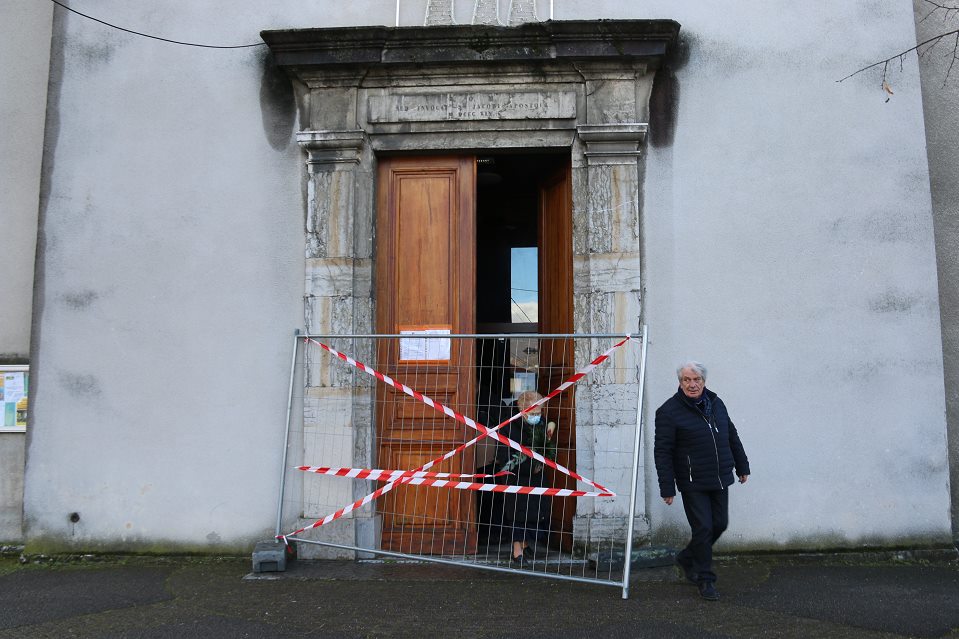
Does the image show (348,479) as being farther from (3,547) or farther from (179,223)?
(3,547)

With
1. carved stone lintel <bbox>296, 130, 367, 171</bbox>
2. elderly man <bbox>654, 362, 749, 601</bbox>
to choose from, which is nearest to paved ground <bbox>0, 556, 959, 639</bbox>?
elderly man <bbox>654, 362, 749, 601</bbox>

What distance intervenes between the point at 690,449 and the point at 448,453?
64.2 inches

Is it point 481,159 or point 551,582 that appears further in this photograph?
point 481,159

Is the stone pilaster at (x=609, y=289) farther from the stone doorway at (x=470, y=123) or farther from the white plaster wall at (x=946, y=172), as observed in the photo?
the white plaster wall at (x=946, y=172)

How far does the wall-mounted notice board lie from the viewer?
630 cm

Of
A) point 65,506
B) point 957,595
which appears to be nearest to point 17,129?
point 65,506

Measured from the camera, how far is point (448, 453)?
545cm

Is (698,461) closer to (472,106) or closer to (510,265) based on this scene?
(472,106)

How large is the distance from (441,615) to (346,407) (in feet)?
6.18

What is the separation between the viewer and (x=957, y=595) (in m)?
4.80

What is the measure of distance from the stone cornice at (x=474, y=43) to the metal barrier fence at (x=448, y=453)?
6.78 ft

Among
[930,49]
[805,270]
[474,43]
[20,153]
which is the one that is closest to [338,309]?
[474,43]

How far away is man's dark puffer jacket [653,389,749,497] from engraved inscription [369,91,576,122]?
93.6 inches

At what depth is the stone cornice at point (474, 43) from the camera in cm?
577
